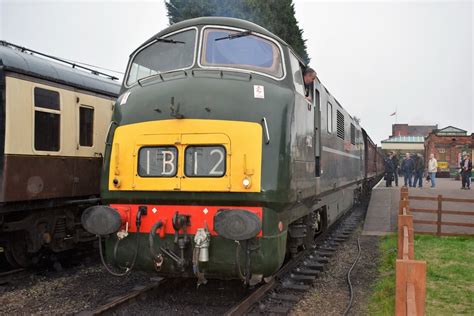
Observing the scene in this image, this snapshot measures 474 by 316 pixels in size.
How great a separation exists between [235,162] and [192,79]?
1.12 meters

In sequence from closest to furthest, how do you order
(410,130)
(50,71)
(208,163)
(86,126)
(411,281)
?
1. (411,281)
2. (208,163)
3. (50,71)
4. (86,126)
5. (410,130)

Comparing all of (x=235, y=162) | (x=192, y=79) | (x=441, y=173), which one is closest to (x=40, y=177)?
(x=192, y=79)

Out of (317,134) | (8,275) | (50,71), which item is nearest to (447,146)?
(317,134)

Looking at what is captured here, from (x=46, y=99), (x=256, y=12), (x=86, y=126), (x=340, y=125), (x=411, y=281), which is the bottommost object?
(x=411, y=281)

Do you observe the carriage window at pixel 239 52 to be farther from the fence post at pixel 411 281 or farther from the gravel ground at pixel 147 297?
the fence post at pixel 411 281

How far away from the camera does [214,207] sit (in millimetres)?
4855

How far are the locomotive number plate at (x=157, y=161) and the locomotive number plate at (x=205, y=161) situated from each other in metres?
0.15

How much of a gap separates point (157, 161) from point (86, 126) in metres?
3.80

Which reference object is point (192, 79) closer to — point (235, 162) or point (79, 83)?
point (235, 162)

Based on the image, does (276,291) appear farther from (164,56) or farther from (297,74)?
(164,56)

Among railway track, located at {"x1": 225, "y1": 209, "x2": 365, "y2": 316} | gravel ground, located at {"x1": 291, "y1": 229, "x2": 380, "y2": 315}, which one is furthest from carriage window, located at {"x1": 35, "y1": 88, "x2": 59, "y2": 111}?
gravel ground, located at {"x1": 291, "y1": 229, "x2": 380, "y2": 315}

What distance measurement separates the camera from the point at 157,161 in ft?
16.7

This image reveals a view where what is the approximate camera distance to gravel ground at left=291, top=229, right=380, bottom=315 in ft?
18.9

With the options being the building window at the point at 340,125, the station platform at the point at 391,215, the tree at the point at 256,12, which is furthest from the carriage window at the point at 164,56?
the tree at the point at 256,12
